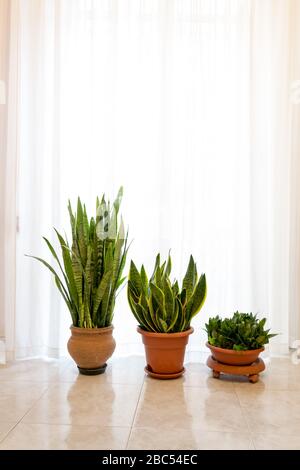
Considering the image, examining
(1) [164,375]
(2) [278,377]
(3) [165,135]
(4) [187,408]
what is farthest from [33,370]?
(3) [165,135]

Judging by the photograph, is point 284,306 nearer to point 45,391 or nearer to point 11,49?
point 45,391

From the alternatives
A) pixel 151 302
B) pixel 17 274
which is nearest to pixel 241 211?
pixel 151 302

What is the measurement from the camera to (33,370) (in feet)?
8.33

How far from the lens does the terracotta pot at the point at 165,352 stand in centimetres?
236

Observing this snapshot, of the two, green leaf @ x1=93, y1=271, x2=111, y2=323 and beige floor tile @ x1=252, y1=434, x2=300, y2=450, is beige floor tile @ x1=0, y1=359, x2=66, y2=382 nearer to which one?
green leaf @ x1=93, y1=271, x2=111, y2=323

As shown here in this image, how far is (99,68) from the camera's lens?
2748 millimetres

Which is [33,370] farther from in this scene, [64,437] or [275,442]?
[275,442]

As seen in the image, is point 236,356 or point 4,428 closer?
point 4,428

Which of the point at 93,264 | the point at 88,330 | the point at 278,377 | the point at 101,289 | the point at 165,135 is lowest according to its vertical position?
the point at 278,377

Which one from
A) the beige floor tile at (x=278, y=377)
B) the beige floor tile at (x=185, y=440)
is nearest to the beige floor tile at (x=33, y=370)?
the beige floor tile at (x=185, y=440)

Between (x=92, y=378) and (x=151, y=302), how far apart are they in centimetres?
52

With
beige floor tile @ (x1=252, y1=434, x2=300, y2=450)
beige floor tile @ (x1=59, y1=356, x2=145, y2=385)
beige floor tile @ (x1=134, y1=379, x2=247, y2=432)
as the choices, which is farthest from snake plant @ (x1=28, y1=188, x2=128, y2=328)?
beige floor tile @ (x1=252, y1=434, x2=300, y2=450)

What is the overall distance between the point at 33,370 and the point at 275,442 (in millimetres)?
1415

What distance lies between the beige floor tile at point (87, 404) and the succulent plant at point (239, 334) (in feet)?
1.66
